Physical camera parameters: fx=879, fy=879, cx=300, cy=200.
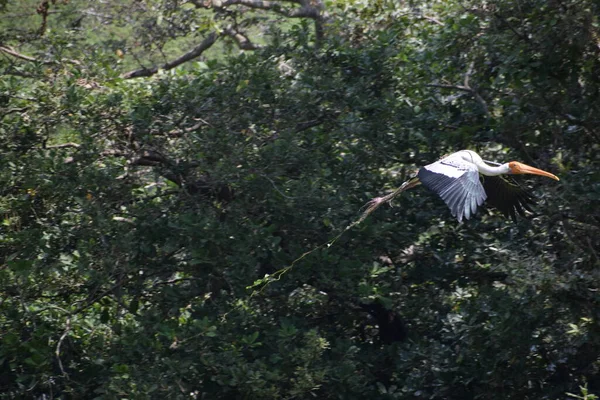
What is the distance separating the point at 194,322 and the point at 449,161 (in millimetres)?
1788

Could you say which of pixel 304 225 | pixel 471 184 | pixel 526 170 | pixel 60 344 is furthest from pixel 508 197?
pixel 60 344

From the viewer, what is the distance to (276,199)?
5637mm

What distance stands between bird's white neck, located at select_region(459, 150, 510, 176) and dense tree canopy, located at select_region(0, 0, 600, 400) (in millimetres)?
308

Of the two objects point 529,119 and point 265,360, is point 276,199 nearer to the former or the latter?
point 265,360

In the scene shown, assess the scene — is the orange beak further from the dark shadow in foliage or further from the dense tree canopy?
the dark shadow in foliage

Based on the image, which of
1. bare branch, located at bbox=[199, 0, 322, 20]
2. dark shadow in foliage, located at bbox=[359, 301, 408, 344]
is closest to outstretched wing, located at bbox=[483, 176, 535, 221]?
dark shadow in foliage, located at bbox=[359, 301, 408, 344]

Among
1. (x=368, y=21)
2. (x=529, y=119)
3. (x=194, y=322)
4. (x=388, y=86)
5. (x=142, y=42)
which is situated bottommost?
(x=194, y=322)

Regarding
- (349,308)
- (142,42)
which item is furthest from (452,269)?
(142,42)

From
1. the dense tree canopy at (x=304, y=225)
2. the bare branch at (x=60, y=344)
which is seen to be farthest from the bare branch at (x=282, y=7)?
the bare branch at (x=60, y=344)

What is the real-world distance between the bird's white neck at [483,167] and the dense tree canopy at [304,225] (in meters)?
0.31

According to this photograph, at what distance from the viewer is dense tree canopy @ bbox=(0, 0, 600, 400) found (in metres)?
5.39

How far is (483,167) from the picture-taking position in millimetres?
5258

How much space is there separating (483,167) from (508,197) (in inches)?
14.8

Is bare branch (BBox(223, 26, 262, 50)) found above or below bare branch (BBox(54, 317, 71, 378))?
above
